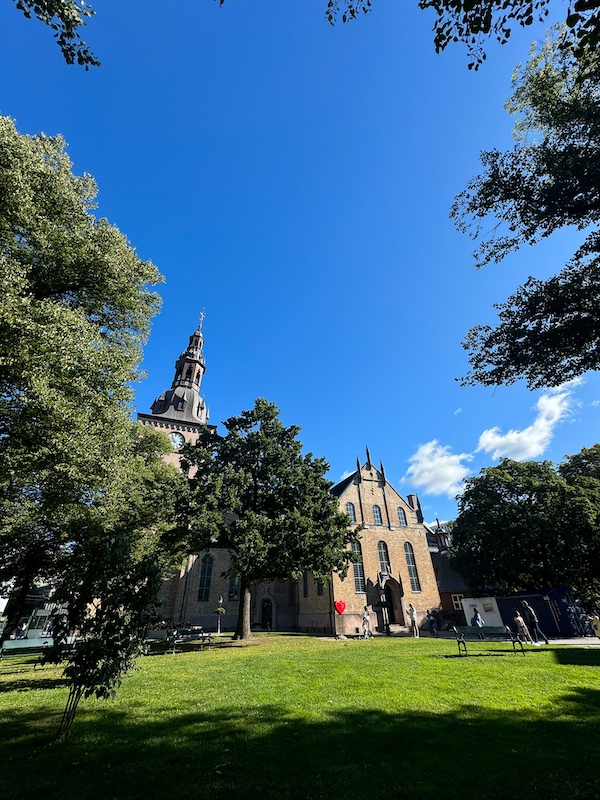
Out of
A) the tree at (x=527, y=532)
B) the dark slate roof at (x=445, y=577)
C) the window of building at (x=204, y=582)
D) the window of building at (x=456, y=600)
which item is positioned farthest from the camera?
the dark slate roof at (x=445, y=577)

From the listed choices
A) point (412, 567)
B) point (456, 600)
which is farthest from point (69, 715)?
point (456, 600)

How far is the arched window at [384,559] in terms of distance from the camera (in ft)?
118

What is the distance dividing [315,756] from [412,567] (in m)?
36.9

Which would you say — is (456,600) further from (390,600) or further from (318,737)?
(318,737)

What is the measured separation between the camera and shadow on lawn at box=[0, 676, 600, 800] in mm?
4141

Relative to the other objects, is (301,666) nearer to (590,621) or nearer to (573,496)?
(590,621)

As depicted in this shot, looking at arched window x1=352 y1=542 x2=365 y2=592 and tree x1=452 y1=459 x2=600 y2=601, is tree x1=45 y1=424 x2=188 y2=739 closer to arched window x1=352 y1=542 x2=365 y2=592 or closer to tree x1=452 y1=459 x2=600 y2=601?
arched window x1=352 y1=542 x2=365 y2=592

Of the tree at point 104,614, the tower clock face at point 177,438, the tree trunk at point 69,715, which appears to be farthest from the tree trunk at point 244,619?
the tower clock face at point 177,438

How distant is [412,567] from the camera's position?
124 feet

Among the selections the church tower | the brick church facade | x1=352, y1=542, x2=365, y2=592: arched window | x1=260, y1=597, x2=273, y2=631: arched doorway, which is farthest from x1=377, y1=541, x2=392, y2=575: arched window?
the church tower

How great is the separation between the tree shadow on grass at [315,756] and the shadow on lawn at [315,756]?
0.06 feet

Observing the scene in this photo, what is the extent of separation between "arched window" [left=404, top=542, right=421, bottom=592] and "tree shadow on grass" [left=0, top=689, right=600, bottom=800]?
3296cm

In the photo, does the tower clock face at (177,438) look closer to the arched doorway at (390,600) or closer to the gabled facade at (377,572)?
the gabled facade at (377,572)

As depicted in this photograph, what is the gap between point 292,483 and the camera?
2392cm
